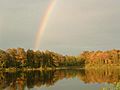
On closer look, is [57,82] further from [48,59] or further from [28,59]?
[48,59]

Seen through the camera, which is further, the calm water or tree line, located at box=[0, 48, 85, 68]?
tree line, located at box=[0, 48, 85, 68]

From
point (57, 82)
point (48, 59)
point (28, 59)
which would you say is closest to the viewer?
point (57, 82)

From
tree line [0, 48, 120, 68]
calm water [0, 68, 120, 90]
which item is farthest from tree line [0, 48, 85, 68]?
calm water [0, 68, 120, 90]

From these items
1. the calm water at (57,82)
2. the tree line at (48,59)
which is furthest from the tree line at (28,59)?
the calm water at (57,82)

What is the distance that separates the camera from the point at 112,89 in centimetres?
2445

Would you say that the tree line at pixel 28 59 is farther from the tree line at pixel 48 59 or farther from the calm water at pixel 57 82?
the calm water at pixel 57 82

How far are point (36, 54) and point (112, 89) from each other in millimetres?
95662

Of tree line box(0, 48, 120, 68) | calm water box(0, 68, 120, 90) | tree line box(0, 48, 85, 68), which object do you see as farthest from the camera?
tree line box(0, 48, 120, 68)

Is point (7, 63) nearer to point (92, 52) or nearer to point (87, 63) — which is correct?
point (87, 63)

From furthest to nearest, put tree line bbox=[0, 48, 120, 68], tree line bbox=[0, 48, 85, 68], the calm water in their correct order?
1. tree line bbox=[0, 48, 120, 68]
2. tree line bbox=[0, 48, 85, 68]
3. the calm water

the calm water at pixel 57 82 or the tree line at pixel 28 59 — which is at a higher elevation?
the tree line at pixel 28 59

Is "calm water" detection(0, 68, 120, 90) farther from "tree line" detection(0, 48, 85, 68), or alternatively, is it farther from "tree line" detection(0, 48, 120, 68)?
"tree line" detection(0, 48, 120, 68)

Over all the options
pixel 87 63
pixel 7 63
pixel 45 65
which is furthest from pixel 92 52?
pixel 7 63

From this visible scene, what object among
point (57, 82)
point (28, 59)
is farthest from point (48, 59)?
point (57, 82)
